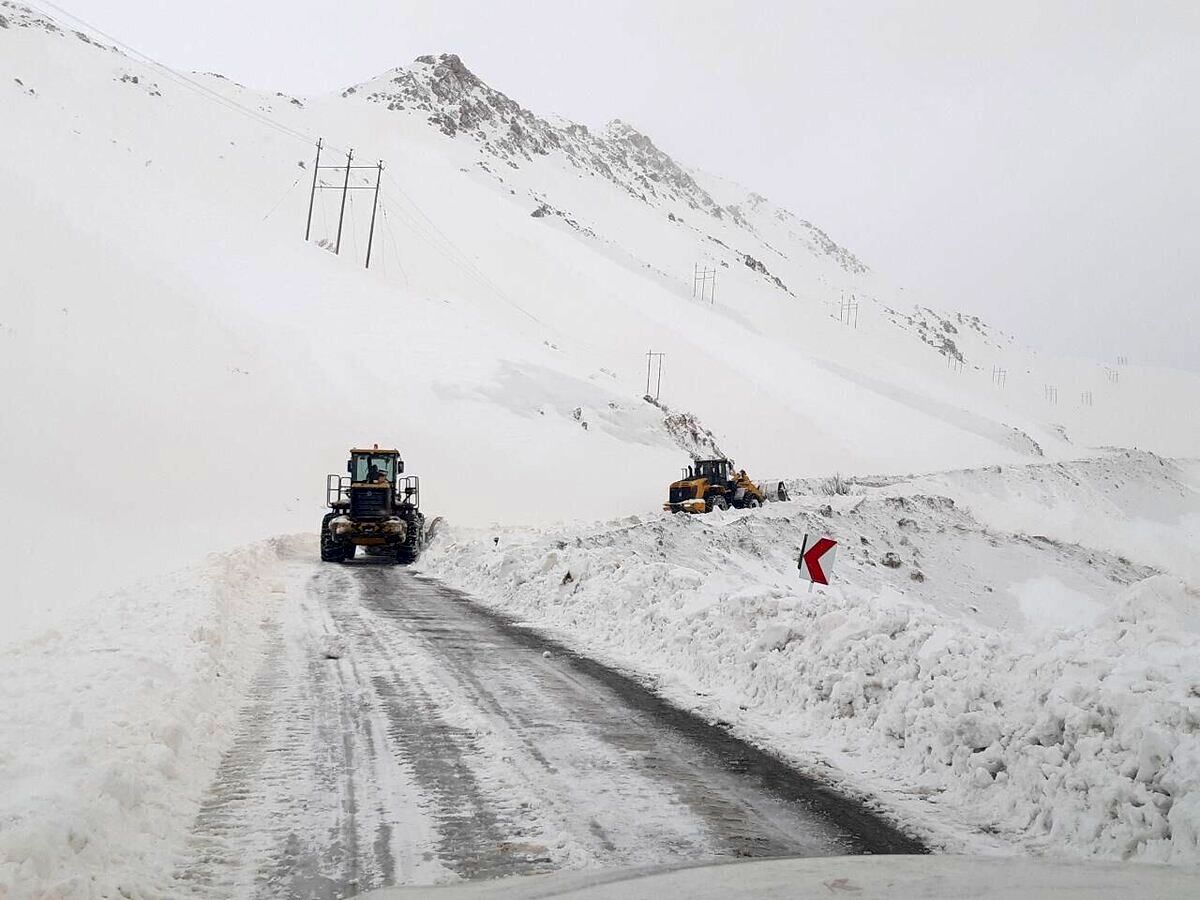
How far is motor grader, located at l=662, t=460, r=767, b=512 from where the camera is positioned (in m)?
37.6

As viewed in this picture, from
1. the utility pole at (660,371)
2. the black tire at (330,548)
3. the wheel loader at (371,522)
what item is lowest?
the black tire at (330,548)

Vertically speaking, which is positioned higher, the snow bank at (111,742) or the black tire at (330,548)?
the black tire at (330,548)

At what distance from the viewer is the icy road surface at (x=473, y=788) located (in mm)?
4312

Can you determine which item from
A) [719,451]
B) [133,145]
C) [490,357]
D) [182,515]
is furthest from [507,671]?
[133,145]

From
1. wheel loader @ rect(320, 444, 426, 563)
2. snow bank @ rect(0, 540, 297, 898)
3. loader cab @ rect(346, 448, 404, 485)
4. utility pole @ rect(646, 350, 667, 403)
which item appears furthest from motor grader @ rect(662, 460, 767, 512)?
snow bank @ rect(0, 540, 297, 898)

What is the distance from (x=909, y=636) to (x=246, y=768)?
5196 mm

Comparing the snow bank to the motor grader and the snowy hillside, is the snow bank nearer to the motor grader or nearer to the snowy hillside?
the snowy hillside

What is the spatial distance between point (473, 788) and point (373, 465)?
20.2 m

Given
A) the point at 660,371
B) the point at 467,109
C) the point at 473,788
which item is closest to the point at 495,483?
the point at 660,371

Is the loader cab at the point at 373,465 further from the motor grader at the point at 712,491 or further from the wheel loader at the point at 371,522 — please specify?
the motor grader at the point at 712,491

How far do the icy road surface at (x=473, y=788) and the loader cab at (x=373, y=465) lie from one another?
1565 cm

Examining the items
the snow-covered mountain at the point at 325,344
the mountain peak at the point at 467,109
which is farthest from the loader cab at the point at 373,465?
the mountain peak at the point at 467,109

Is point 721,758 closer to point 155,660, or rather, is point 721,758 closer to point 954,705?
point 954,705

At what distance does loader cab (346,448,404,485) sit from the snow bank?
558 inches
